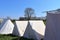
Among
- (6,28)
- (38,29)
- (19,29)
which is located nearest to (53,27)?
(38,29)

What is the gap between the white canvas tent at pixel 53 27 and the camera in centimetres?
974

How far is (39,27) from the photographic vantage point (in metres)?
13.8

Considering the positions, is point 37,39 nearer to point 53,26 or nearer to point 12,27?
point 53,26

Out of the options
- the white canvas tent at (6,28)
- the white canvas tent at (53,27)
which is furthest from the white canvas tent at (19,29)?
the white canvas tent at (53,27)

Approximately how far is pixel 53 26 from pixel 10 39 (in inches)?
191

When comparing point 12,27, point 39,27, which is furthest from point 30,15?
point 39,27

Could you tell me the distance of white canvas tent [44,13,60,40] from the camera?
974 cm

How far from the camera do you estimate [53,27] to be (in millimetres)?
10164

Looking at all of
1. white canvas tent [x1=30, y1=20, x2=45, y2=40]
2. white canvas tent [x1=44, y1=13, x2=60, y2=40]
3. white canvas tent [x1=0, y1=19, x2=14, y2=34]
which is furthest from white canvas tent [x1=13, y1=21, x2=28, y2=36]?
white canvas tent [x1=44, y1=13, x2=60, y2=40]

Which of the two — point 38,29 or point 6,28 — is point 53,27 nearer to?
point 38,29

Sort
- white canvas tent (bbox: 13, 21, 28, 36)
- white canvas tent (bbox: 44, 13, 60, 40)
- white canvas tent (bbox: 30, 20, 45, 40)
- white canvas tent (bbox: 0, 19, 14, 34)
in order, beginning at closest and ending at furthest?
1. white canvas tent (bbox: 44, 13, 60, 40)
2. white canvas tent (bbox: 30, 20, 45, 40)
3. white canvas tent (bbox: 13, 21, 28, 36)
4. white canvas tent (bbox: 0, 19, 14, 34)

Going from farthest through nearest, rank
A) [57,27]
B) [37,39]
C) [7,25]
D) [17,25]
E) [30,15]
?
[30,15] → [7,25] → [17,25] → [37,39] → [57,27]

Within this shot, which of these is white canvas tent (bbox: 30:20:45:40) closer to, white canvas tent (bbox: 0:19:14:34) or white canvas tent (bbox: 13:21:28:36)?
white canvas tent (bbox: 13:21:28:36)

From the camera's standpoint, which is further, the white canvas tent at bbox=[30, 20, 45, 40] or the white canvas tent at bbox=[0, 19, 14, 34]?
the white canvas tent at bbox=[0, 19, 14, 34]
